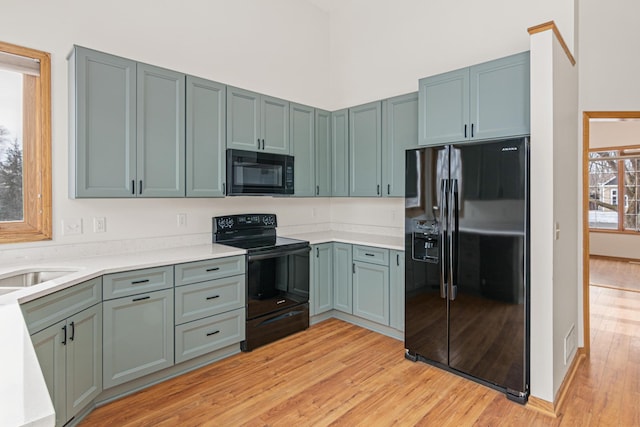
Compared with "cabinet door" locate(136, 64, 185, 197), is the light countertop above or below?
below

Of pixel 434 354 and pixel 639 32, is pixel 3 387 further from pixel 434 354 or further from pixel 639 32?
pixel 639 32

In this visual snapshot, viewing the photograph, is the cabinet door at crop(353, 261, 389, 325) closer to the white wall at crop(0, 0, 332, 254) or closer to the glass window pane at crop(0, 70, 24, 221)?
the white wall at crop(0, 0, 332, 254)

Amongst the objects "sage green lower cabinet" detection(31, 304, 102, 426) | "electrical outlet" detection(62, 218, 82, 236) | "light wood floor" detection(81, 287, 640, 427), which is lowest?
"light wood floor" detection(81, 287, 640, 427)

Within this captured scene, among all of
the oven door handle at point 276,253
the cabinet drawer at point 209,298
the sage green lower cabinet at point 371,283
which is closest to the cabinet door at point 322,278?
the oven door handle at point 276,253

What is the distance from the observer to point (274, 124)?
3.48 metres

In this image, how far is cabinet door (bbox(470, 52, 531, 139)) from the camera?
247 cm

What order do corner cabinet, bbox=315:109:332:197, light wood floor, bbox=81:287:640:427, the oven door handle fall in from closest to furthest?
light wood floor, bbox=81:287:640:427 → the oven door handle → corner cabinet, bbox=315:109:332:197

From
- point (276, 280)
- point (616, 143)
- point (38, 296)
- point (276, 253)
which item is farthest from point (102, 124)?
point (616, 143)

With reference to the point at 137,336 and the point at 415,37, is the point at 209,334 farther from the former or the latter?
the point at 415,37

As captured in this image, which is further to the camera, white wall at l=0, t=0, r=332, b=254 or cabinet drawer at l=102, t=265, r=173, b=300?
white wall at l=0, t=0, r=332, b=254

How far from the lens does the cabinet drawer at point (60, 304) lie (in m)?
1.69

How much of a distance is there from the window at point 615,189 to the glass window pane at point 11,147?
9415 millimetres

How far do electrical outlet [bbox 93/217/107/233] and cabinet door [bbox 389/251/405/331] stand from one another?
245 centimetres

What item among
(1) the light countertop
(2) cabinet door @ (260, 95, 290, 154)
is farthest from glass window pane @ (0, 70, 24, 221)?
(2) cabinet door @ (260, 95, 290, 154)
